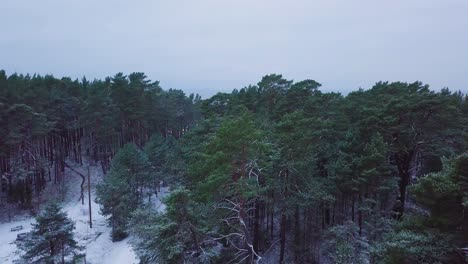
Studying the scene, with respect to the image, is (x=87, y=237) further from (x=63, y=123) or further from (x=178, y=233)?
(x=63, y=123)

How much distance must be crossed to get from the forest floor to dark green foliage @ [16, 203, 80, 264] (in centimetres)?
414

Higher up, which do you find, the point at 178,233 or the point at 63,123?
the point at 63,123

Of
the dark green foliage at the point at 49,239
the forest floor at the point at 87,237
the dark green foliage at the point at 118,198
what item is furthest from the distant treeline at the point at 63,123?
the dark green foliage at the point at 49,239

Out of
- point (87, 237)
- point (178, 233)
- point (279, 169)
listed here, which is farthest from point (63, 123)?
point (178, 233)

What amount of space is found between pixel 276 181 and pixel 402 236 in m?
10.3

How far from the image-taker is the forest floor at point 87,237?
25.3 meters

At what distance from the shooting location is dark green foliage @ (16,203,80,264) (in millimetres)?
19594

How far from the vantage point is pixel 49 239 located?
19781 millimetres

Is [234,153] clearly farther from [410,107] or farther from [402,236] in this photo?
[410,107]

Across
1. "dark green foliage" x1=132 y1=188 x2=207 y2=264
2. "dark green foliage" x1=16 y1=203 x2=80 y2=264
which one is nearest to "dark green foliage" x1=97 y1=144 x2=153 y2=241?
"dark green foliage" x1=16 y1=203 x2=80 y2=264

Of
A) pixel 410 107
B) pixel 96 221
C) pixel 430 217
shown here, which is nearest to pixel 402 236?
pixel 430 217

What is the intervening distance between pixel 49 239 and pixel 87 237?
29.8 ft

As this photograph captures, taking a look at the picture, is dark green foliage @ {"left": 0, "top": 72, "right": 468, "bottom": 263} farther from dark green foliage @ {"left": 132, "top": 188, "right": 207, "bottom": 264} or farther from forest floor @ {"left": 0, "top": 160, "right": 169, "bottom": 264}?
forest floor @ {"left": 0, "top": 160, "right": 169, "bottom": 264}

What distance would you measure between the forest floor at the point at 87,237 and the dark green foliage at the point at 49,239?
4.14 m
